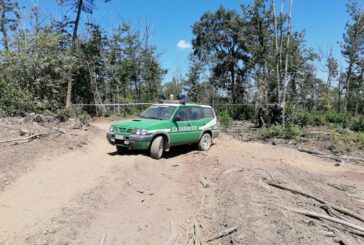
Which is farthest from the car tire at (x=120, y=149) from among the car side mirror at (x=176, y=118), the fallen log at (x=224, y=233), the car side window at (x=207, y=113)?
the fallen log at (x=224, y=233)

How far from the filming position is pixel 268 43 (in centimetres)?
3061

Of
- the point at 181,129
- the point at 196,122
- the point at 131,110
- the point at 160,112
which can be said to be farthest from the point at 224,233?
the point at 131,110

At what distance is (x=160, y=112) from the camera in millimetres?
10609

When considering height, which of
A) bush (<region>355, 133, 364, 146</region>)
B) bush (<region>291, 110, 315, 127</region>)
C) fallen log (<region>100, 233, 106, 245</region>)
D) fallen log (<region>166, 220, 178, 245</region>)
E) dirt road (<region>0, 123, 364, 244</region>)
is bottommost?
fallen log (<region>166, 220, 178, 245</region>)

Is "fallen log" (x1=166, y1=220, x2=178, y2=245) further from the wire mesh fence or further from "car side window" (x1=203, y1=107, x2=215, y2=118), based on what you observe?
the wire mesh fence

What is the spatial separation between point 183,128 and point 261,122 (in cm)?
903

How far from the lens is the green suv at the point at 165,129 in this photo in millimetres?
9422

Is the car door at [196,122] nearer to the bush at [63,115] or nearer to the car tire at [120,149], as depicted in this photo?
the car tire at [120,149]

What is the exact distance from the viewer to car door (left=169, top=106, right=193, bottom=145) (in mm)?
10266

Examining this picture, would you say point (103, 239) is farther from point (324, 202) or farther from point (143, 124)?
point (143, 124)

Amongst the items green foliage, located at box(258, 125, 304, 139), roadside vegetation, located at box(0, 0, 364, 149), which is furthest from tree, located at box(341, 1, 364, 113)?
green foliage, located at box(258, 125, 304, 139)

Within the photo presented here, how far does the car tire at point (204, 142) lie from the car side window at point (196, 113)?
77 centimetres

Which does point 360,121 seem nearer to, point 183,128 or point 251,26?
point 183,128

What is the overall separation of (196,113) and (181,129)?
112cm
